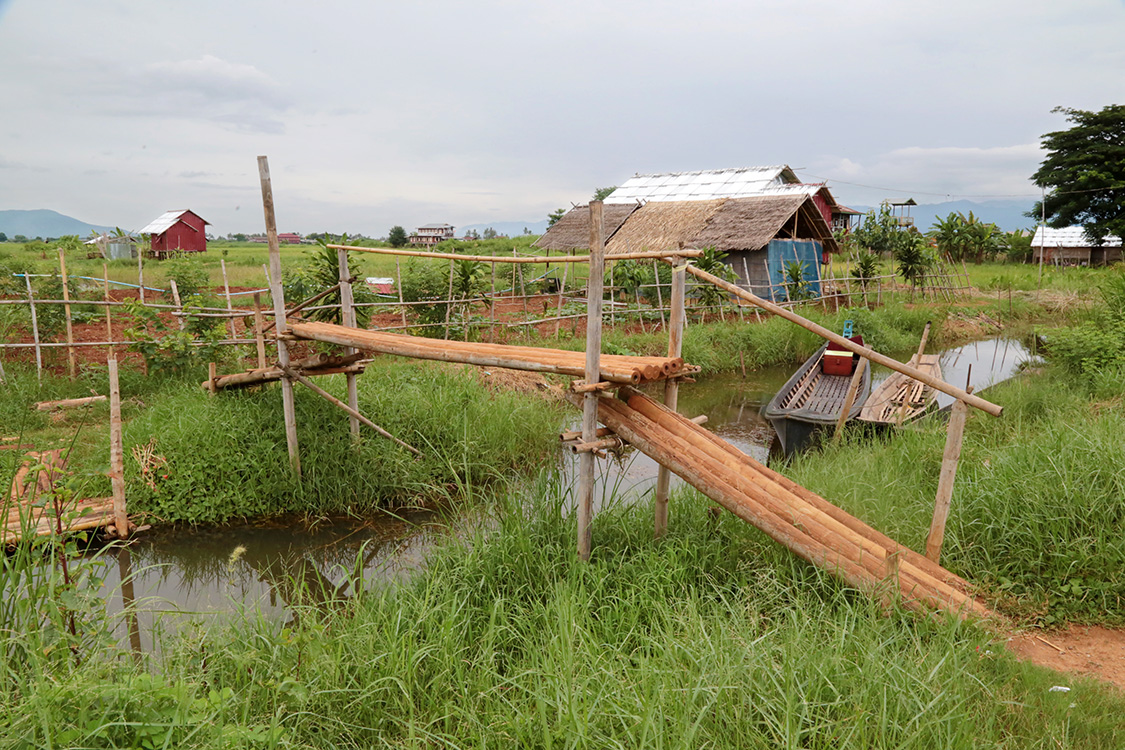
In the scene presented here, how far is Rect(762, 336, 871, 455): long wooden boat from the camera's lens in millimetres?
7031

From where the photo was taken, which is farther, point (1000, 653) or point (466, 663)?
point (466, 663)

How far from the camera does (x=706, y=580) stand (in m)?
3.77

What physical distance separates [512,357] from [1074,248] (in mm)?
35992

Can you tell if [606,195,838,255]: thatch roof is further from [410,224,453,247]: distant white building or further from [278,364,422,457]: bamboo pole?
[410,224,453,247]: distant white building

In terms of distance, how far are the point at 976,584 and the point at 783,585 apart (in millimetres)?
1022

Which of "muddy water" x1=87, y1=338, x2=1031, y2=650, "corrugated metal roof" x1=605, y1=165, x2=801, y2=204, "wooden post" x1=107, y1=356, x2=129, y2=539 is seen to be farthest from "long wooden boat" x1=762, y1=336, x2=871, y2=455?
"corrugated metal roof" x1=605, y1=165, x2=801, y2=204

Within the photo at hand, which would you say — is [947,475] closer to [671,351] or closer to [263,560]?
[671,351]

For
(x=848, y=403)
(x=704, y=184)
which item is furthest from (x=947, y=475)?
(x=704, y=184)

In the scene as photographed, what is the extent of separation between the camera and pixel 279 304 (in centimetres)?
584

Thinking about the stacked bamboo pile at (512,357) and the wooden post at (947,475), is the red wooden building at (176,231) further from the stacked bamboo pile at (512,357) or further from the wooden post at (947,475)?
the wooden post at (947,475)

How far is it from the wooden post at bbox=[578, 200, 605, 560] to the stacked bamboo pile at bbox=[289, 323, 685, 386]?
0.13m

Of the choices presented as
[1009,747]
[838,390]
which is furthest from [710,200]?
[1009,747]

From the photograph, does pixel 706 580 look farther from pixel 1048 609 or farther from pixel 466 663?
pixel 1048 609

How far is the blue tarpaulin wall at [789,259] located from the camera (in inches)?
661
